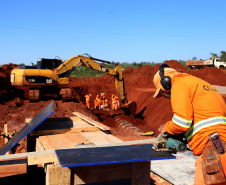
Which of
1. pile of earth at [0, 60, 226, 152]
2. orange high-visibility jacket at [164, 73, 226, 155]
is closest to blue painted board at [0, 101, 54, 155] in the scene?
orange high-visibility jacket at [164, 73, 226, 155]

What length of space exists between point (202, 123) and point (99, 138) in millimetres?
2016

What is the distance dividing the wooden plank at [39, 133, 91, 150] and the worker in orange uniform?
163 cm

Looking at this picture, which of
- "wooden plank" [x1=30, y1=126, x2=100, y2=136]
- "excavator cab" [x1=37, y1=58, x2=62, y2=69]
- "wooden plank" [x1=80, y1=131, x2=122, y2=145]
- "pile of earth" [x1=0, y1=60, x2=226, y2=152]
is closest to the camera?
"wooden plank" [x1=80, y1=131, x2=122, y2=145]

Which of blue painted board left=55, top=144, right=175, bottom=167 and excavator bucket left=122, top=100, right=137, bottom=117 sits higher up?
blue painted board left=55, top=144, right=175, bottom=167

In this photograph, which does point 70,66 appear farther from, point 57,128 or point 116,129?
point 57,128

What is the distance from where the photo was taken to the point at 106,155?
10.4 ft

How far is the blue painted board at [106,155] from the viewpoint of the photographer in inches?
113

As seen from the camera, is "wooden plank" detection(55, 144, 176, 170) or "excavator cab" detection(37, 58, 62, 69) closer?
"wooden plank" detection(55, 144, 176, 170)

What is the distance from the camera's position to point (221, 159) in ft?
8.84

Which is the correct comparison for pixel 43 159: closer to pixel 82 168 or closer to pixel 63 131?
pixel 82 168

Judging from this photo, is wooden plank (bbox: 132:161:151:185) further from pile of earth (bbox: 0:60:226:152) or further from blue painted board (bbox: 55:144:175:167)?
pile of earth (bbox: 0:60:226:152)

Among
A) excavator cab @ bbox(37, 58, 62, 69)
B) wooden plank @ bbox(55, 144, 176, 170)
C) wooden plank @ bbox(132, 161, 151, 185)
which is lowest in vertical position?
wooden plank @ bbox(132, 161, 151, 185)

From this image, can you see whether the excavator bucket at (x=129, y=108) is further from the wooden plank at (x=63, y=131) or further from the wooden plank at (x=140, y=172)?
the wooden plank at (x=140, y=172)

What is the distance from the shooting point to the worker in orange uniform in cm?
271
